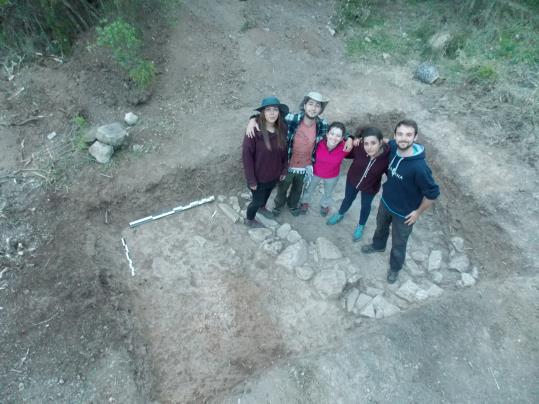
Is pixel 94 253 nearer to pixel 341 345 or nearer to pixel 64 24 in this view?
pixel 341 345

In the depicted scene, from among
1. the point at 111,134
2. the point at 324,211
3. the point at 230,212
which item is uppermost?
the point at 111,134

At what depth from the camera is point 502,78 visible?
7.14 meters

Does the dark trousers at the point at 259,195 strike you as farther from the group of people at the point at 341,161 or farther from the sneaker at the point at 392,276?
the sneaker at the point at 392,276

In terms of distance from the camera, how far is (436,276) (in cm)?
514

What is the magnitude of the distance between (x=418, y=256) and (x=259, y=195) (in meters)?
2.48

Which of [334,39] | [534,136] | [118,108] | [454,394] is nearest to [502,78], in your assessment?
[534,136]

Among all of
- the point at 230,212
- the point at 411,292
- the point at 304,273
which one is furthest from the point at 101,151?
the point at 411,292

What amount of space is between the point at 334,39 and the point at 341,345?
6606 mm

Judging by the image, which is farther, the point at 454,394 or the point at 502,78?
the point at 502,78

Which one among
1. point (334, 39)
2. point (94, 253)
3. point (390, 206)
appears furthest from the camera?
point (334, 39)

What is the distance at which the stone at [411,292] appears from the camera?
189 inches

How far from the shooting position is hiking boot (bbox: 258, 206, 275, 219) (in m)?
5.65

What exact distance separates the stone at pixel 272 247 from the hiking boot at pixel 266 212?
46 cm

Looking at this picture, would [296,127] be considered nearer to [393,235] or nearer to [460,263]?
[393,235]
